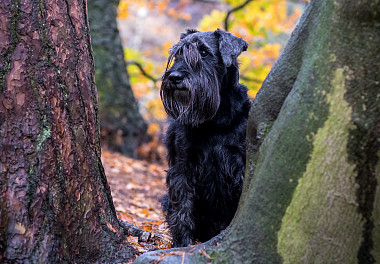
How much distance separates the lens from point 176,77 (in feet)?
11.5

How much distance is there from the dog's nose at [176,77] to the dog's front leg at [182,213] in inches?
35.1

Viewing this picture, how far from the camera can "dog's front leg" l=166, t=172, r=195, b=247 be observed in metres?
3.60

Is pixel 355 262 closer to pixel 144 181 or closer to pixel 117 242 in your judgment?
pixel 117 242

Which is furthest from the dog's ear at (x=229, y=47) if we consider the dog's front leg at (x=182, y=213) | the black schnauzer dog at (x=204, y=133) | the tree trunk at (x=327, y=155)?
the tree trunk at (x=327, y=155)

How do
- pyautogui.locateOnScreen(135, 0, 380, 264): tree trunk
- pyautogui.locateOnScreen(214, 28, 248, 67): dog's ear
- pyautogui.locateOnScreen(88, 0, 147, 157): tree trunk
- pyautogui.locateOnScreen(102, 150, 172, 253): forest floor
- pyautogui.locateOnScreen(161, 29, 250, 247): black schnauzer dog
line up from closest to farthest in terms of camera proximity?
pyautogui.locateOnScreen(135, 0, 380, 264): tree trunk, pyautogui.locateOnScreen(161, 29, 250, 247): black schnauzer dog, pyautogui.locateOnScreen(214, 28, 248, 67): dog's ear, pyautogui.locateOnScreen(102, 150, 172, 253): forest floor, pyautogui.locateOnScreen(88, 0, 147, 157): tree trunk

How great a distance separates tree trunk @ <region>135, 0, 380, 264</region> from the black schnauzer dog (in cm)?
A: 132

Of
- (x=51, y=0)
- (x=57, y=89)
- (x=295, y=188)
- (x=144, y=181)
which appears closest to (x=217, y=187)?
(x=295, y=188)

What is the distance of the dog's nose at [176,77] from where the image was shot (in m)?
3.50

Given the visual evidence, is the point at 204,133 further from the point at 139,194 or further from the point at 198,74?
the point at 139,194

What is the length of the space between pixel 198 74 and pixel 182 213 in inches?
51.1

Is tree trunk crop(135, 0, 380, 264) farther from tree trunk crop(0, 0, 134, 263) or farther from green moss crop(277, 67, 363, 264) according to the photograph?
tree trunk crop(0, 0, 134, 263)

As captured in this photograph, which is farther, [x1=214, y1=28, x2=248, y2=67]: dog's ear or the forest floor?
the forest floor

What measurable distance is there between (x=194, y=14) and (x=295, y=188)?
3011 cm

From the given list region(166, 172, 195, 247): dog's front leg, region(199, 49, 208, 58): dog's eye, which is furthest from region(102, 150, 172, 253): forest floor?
region(199, 49, 208, 58): dog's eye
